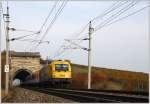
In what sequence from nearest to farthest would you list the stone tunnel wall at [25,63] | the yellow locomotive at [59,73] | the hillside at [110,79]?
the yellow locomotive at [59,73] < the hillside at [110,79] < the stone tunnel wall at [25,63]

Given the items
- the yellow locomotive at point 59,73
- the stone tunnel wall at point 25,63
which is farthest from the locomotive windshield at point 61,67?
the stone tunnel wall at point 25,63

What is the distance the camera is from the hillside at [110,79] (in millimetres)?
48969

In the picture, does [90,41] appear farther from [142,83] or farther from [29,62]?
[29,62]

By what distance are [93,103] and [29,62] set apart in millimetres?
69253

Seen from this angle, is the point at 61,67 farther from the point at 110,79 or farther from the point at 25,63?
the point at 25,63

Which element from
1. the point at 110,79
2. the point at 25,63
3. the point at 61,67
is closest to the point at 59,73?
→ the point at 61,67

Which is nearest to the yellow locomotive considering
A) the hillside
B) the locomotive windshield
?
the locomotive windshield

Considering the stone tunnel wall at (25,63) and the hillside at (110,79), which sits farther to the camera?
the stone tunnel wall at (25,63)

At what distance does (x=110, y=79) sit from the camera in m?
53.9

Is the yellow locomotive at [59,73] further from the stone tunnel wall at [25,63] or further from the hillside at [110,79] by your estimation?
the stone tunnel wall at [25,63]

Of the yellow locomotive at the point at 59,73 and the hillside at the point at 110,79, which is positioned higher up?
the yellow locomotive at the point at 59,73

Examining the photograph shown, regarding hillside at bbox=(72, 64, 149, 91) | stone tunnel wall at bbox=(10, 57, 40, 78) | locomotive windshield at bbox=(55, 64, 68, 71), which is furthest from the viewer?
stone tunnel wall at bbox=(10, 57, 40, 78)

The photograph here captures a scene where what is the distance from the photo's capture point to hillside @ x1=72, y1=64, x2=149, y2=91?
161ft

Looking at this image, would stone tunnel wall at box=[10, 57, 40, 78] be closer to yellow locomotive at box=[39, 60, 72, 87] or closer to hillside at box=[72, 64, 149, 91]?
hillside at box=[72, 64, 149, 91]
